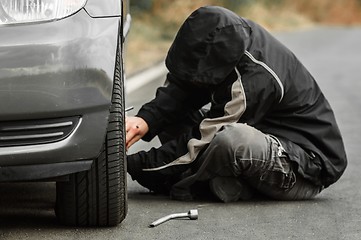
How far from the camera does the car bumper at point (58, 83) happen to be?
3811mm

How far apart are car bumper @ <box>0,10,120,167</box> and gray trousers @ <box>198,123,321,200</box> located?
0.91 meters

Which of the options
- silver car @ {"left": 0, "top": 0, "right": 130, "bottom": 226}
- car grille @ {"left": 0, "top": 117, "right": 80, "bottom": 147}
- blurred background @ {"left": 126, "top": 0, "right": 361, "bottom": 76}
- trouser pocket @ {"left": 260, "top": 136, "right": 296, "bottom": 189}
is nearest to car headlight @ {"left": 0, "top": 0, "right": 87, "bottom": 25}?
silver car @ {"left": 0, "top": 0, "right": 130, "bottom": 226}

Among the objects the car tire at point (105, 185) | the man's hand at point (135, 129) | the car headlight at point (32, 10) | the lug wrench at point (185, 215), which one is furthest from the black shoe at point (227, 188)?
the car headlight at point (32, 10)

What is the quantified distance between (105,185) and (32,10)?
0.77m

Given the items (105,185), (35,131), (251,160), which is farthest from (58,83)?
(251,160)

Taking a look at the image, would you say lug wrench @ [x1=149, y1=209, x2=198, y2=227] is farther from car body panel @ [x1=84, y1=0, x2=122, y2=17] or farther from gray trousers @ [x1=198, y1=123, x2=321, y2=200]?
car body panel @ [x1=84, y1=0, x2=122, y2=17]

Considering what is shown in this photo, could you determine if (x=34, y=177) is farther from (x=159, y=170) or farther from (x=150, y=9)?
(x=150, y=9)

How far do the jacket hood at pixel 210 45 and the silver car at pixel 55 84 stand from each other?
739 mm

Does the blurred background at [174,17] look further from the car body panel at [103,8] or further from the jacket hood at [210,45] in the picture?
the car body panel at [103,8]

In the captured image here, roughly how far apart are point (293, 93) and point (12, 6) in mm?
1571

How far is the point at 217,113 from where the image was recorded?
493 centimetres

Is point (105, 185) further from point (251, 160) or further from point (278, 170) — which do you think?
point (278, 170)

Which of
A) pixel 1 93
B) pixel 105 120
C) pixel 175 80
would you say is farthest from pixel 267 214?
pixel 1 93

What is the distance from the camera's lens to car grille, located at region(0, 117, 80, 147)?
3883mm
